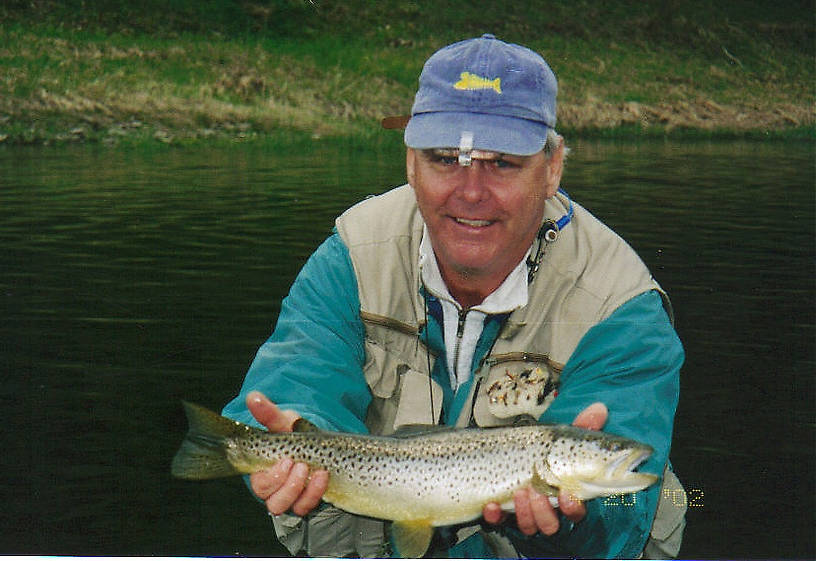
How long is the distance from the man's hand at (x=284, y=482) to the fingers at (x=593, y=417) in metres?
0.76

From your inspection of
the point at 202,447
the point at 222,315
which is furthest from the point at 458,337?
the point at 222,315

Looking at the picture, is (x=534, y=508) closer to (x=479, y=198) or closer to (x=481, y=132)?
(x=479, y=198)

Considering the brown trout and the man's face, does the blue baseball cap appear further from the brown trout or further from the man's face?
the brown trout

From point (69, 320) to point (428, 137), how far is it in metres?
3.60

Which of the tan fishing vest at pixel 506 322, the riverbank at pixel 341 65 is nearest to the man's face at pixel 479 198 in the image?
the tan fishing vest at pixel 506 322

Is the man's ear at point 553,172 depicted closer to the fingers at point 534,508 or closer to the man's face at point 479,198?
the man's face at point 479,198

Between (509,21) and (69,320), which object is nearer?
(69,320)

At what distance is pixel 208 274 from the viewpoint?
7.18 metres

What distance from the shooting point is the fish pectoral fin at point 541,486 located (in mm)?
3186

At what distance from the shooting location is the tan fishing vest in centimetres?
364

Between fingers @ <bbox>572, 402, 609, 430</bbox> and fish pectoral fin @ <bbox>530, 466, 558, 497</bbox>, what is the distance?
0.66 ft

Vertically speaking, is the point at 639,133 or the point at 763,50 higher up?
the point at 763,50

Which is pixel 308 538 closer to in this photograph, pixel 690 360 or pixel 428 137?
pixel 428 137

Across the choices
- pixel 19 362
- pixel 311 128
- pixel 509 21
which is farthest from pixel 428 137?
pixel 311 128
